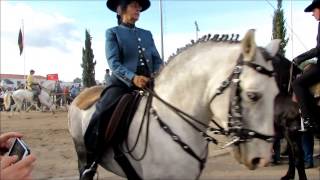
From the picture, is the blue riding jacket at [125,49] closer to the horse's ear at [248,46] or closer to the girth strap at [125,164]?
the girth strap at [125,164]

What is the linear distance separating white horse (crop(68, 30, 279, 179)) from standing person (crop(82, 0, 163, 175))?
321 mm

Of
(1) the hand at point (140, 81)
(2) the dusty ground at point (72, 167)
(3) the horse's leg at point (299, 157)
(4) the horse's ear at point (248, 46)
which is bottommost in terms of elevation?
(2) the dusty ground at point (72, 167)

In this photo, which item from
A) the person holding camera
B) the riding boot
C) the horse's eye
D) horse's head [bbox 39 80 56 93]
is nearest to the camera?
the person holding camera

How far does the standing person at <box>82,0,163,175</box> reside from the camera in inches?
195

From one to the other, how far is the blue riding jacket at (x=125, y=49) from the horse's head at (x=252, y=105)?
4.29 ft

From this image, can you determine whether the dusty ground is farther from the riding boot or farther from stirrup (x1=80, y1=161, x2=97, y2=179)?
stirrup (x1=80, y1=161, x2=97, y2=179)

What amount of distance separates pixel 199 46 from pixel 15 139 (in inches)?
87.8

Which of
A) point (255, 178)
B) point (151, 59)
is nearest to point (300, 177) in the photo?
point (255, 178)

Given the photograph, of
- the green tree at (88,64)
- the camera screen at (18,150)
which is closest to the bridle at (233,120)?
the camera screen at (18,150)

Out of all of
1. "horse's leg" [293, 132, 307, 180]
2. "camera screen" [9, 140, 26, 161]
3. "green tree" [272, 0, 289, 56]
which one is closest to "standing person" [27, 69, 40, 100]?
"green tree" [272, 0, 289, 56]

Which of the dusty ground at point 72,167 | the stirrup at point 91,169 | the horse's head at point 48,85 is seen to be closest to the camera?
the stirrup at point 91,169

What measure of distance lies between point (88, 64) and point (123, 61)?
4657 centimetres

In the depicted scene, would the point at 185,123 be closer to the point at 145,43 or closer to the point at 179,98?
the point at 179,98

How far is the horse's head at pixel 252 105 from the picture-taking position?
158 inches
